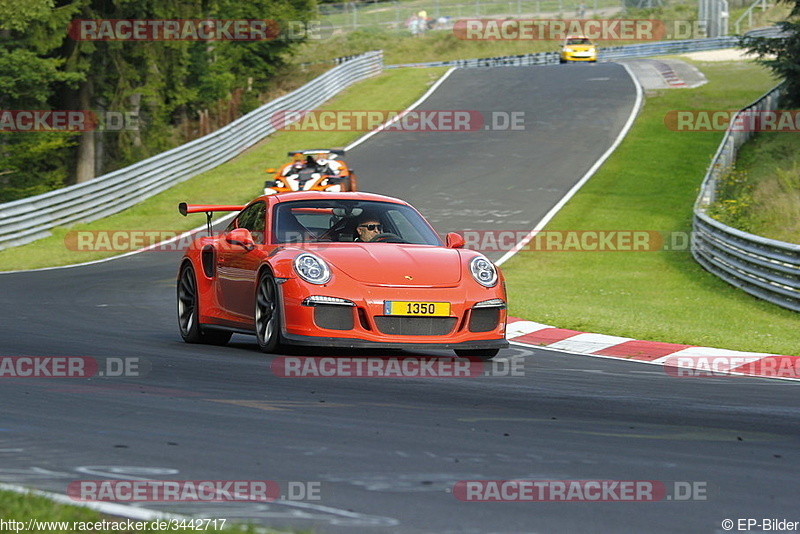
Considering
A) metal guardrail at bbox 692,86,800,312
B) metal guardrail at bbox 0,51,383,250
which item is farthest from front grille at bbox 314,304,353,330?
metal guardrail at bbox 0,51,383,250

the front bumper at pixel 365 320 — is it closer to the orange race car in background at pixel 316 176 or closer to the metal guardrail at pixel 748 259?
the metal guardrail at pixel 748 259

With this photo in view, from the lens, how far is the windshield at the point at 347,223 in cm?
981

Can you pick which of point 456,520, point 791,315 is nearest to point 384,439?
point 456,520

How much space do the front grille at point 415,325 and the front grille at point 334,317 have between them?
206mm

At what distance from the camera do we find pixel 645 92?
41.3 meters

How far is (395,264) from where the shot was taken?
9102 millimetres

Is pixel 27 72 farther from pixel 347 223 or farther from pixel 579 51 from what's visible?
pixel 579 51

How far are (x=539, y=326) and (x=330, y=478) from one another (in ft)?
26.5

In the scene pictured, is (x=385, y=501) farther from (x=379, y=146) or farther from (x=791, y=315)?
(x=379, y=146)

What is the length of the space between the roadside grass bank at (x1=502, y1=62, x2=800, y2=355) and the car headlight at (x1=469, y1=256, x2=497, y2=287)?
280 centimetres

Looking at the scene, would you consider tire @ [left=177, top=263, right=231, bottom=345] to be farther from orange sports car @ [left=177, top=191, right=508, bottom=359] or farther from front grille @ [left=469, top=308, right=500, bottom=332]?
front grille @ [left=469, top=308, right=500, bottom=332]

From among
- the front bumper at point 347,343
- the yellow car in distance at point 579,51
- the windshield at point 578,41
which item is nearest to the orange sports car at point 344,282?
→ the front bumper at point 347,343

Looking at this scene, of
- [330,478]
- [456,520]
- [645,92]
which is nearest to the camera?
[456,520]

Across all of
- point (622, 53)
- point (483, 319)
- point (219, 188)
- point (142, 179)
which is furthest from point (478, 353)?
point (622, 53)
